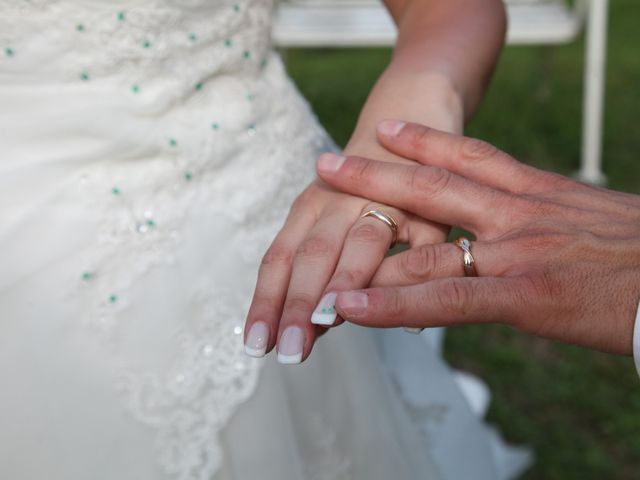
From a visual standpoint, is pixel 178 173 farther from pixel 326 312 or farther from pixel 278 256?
pixel 326 312

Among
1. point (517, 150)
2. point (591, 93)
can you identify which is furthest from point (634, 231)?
point (517, 150)

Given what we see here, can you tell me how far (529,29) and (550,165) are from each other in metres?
0.69

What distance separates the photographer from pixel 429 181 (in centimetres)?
97

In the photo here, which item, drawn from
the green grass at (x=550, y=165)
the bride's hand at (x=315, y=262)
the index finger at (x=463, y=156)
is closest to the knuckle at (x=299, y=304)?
the bride's hand at (x=315, y=262)

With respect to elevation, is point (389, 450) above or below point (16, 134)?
below

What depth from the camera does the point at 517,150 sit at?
4.00m

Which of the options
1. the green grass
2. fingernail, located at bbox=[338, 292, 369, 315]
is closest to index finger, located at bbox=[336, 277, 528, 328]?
fingernail, located at bbox=[338, 292, 369, 315]

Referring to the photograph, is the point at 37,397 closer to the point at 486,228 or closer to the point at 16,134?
the point at 16,134

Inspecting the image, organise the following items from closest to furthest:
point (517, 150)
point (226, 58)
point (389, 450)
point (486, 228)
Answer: point (486, 228) < point (226, 58) < point (389, 450) < point (517, 150)

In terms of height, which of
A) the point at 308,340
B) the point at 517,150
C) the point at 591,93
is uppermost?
the point at 308,340

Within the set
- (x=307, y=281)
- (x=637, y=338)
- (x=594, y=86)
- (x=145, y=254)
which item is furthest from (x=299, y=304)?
(x=594, y=86)

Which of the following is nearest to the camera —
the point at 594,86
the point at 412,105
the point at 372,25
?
the point at 412,105

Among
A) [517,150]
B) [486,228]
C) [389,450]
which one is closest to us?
[486,228]

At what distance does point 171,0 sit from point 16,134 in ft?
0.84
